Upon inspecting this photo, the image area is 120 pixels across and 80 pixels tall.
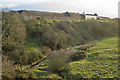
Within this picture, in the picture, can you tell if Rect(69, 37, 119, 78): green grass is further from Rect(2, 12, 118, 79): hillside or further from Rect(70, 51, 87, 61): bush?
Rect(70, 51, 87, 61): bush

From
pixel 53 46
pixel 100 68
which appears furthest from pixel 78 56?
pixel 53 46

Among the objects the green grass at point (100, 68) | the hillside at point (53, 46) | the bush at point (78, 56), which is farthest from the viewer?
the bush at point (78, 56)

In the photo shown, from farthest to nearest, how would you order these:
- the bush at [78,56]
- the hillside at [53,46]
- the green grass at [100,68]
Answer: the bush at [78,56], the green grass at [100,68], the hillside at [53,46]

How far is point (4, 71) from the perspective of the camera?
7.50 meters

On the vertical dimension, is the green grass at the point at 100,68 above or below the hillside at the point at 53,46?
below

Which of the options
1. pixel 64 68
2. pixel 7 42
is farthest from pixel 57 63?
pixel 7 42

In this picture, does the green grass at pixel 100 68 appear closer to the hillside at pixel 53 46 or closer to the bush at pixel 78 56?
the hillside at pixel 53 46

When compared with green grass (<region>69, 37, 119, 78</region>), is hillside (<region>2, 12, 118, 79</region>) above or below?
above

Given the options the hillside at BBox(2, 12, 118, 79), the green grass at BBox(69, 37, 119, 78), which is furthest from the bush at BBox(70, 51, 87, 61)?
the green grass at BBox(69, 37, 119, 78)

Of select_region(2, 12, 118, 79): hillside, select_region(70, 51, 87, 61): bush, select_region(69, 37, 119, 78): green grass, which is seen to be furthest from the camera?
select_region(70, 51, 87, 61): bush

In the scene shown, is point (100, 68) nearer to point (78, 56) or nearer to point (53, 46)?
point (78, 56)

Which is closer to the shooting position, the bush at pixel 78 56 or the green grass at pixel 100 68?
the green grass at pixel 100 68

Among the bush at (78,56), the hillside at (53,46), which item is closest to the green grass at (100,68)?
the hillside at (53,46)

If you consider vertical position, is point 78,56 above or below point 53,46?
Answer: below
